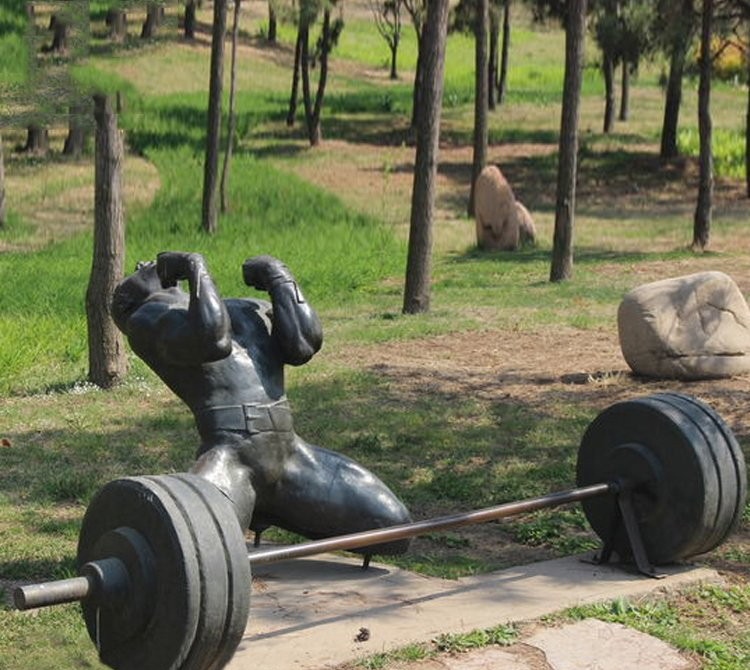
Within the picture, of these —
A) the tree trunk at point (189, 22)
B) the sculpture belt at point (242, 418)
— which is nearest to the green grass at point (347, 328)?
the sculpture belt at point (242, 418)

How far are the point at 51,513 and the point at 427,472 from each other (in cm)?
253

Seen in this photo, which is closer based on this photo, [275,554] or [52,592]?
[52,592]

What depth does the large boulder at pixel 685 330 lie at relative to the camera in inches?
529

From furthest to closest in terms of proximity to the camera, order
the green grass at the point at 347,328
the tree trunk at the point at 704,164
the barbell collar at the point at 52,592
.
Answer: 1. the tree trunk at the point at 704,164
2. the green grass at the point at 347,328
3. the barbell collar at the point at 52,592

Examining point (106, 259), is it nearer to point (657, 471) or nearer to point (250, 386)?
point (250, 386)

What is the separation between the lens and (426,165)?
59.9ft

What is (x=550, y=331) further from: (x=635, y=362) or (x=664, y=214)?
(x=664, y=214)

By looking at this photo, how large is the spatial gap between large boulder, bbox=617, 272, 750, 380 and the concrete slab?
18.4ft

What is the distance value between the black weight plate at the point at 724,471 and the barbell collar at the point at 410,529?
51 centimetres

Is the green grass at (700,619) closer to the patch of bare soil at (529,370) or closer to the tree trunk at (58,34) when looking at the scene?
the patch of bare soil at (529,370)

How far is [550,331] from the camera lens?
16594 mm

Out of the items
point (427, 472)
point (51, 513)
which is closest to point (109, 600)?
point (51, 513)

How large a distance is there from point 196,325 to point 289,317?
22.0 inches

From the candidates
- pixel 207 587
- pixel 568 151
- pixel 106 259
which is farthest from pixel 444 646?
pixel 568 151
